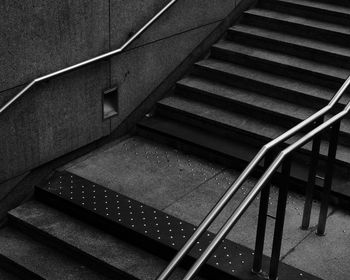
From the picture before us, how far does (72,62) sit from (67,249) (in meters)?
1.53

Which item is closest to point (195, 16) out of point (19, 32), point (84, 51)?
point (84, 51)

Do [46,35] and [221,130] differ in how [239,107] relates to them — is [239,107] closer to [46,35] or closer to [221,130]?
[221,130]

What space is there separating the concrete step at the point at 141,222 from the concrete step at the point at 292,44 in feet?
7.82

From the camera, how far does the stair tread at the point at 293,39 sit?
639 centimetres

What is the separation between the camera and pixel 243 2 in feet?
23.7

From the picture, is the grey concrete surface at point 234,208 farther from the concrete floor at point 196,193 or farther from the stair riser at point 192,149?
the stair riser at point 192,149

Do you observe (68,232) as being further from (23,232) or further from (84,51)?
(84,51)

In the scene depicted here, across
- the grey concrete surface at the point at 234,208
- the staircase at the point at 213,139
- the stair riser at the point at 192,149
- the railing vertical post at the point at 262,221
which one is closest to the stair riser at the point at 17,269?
the staircase at the point at 213,139

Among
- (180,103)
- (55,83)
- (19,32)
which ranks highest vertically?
(19,32)

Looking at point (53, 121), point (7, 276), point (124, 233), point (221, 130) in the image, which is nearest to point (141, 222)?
point (124, 233)

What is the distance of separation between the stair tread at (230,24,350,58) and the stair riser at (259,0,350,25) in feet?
1.04

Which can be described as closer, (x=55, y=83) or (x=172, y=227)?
(x=172, y=227)

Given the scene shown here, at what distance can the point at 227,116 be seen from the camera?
6.17m

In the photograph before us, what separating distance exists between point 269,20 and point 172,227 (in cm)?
293
